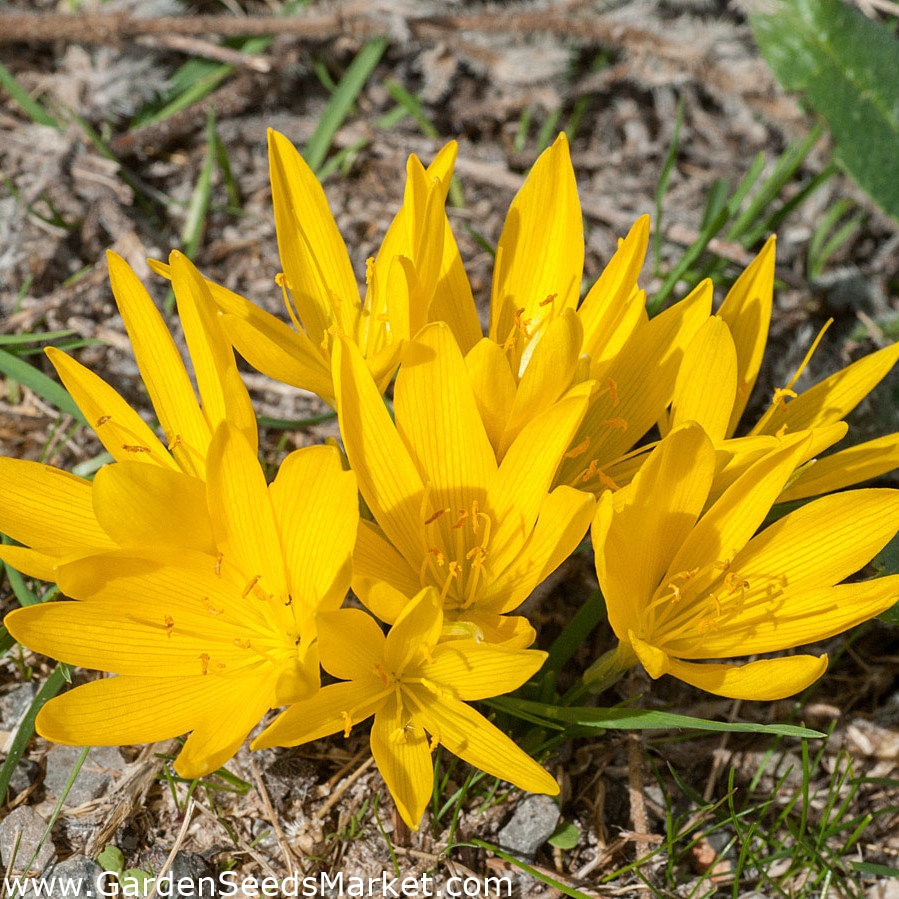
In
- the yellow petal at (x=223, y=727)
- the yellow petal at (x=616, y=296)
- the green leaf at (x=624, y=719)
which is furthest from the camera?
the yellow petal at (x=616, y=296)

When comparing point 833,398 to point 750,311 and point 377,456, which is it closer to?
point 750,311

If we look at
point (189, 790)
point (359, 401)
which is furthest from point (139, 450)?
point (189, 790)

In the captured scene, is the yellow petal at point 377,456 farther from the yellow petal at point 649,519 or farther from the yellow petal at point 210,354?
the yellow petal at point 649,519

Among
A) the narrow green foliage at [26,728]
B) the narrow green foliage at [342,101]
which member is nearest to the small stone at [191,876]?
the narrow green foliage at [26,728]

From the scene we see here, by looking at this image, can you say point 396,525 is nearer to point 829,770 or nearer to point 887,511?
point 887,511

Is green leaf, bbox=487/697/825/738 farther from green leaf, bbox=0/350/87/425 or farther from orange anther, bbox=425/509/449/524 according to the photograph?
green leaf, bbox=0/350/87/425

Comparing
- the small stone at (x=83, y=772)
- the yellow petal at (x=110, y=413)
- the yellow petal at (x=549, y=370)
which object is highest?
the yellow petal at (x=549, y=370)

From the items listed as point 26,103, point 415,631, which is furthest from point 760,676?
point 26,103
